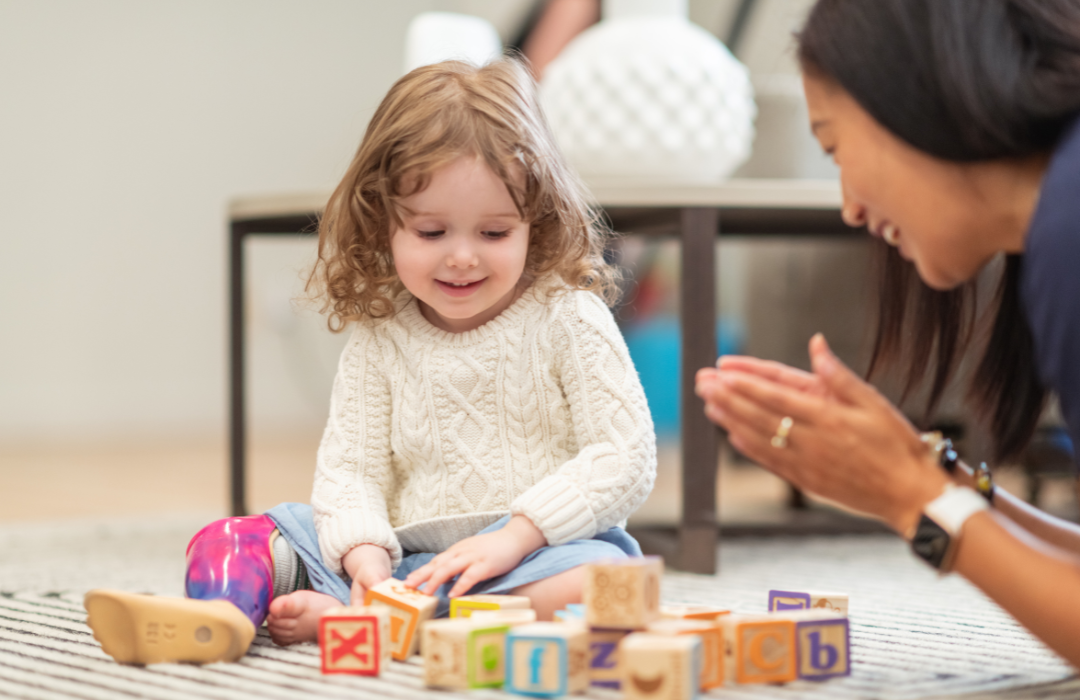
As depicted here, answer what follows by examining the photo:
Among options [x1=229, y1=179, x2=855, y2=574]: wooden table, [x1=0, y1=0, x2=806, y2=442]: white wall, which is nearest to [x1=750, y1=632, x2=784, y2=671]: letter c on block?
[x1=229, y1=179, x2=855, y2=574]: wooden table

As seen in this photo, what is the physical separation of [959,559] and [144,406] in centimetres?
301

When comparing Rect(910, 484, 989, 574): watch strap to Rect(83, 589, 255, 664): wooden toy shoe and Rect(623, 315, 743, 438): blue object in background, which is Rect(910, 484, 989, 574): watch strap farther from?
Rect(623, 315, 743, 438): blue object in background

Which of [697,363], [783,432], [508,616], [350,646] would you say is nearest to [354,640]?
[350,646]

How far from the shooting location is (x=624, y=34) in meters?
1.50

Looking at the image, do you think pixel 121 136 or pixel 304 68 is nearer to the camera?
pixel 121 136

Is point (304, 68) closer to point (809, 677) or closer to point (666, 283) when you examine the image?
point (666, 283)

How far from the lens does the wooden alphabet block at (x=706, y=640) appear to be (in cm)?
72

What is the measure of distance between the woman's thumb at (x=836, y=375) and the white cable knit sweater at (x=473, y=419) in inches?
11.6

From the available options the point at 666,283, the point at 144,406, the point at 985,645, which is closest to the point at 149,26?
the point at 144,406

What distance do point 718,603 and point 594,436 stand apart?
0.87ft

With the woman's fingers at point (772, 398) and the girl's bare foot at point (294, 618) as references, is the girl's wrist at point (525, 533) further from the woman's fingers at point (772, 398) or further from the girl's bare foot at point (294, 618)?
the woman's fingers at point (772, 398)

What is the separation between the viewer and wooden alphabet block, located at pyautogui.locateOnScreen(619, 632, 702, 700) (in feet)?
2.18

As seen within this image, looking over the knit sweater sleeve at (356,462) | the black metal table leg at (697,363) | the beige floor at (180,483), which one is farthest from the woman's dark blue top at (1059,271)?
the beige floor at (180,483)

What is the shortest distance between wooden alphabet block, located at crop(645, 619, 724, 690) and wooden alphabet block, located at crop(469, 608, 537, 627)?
0.10m
